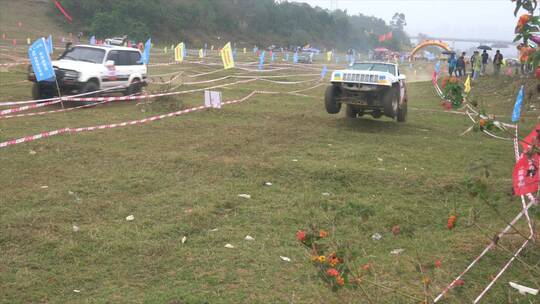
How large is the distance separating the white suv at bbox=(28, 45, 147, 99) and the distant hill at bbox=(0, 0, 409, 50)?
1335 inches

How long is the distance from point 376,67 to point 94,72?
24.2 feet

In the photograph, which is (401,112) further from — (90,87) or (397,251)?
(90,87)

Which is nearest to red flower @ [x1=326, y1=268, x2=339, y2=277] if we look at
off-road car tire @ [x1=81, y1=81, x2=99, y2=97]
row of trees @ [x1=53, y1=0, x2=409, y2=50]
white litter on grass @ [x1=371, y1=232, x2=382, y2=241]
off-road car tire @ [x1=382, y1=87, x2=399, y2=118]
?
white litter on grass @ [x1=371, y1=232, x2=382, y2=241]

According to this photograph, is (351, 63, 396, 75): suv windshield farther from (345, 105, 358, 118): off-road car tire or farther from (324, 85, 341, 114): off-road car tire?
(345, 105, 358, 118): off-road car tire

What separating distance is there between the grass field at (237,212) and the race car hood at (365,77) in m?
1.14

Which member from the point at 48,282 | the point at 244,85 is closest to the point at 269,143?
the point at 48,282

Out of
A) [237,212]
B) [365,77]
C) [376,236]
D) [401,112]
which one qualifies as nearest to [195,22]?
[401,112]

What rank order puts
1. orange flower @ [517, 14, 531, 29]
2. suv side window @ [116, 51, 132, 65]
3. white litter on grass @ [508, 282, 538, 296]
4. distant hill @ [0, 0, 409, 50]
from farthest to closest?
1. distant hill @ [0, 0, 409, 50]
2. suv side window @ [116, 51, 132, 65]
3. white litter on grass @ [508, 282, 538, 296]
4. orange flower @ [517, 14, 531, 29]

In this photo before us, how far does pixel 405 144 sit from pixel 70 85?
8506mm

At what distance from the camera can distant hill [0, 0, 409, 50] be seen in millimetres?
52094

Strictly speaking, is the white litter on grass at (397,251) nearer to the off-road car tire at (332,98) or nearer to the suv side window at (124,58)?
the off-road car tire at (332,98)

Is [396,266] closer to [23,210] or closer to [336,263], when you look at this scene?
[336,263]

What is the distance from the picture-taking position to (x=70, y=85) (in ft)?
41.2

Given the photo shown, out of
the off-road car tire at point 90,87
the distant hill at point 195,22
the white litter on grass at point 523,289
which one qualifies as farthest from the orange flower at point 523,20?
the distant hill at point 195,22
